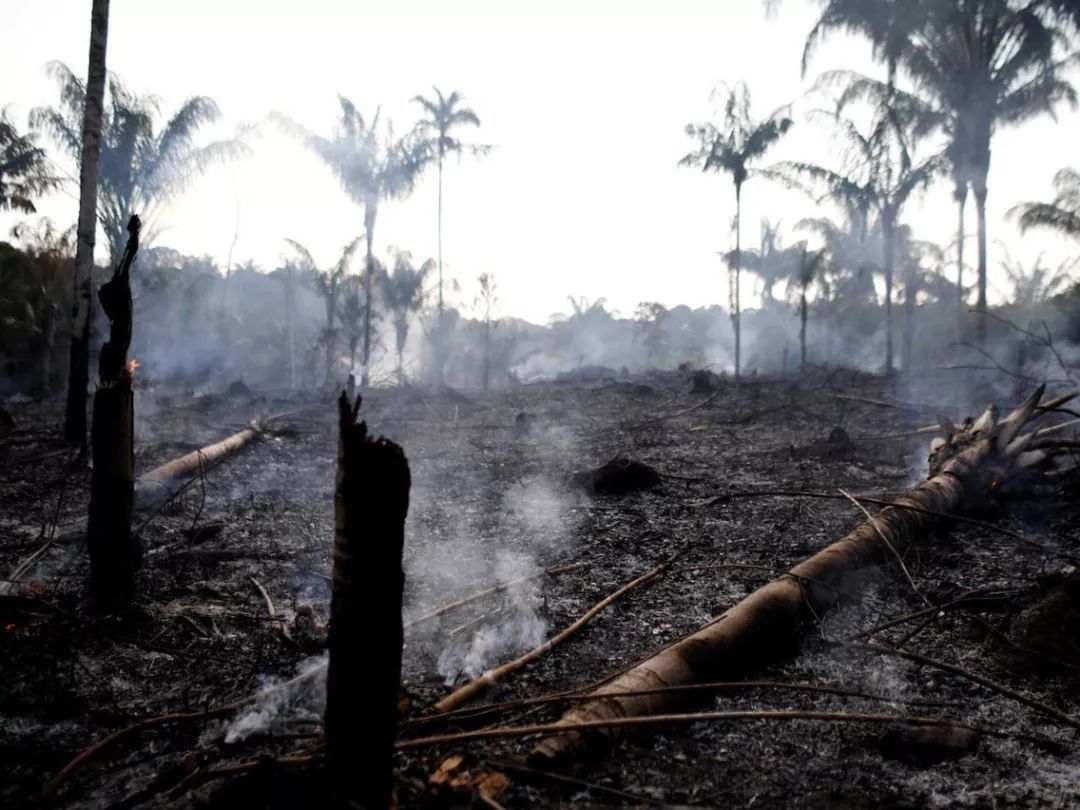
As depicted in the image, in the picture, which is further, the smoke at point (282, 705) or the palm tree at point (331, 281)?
the palm tree at point (331, 281)

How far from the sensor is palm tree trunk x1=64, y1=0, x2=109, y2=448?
8.42 meters

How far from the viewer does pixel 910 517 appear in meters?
5.24

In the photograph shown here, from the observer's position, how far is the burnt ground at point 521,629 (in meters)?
2.36

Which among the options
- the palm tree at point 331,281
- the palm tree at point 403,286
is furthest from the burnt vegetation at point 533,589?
the palm tree at point 403,286

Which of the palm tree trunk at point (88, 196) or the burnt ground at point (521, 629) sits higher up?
the palm tree trunk at point (88, 196)

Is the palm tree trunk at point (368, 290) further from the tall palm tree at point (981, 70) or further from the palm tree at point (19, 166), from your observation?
the tall palm tree at point (981, 70)

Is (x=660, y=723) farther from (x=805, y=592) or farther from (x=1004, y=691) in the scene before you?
(x=805, y=592)

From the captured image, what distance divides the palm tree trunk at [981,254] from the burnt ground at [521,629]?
8.78 metres

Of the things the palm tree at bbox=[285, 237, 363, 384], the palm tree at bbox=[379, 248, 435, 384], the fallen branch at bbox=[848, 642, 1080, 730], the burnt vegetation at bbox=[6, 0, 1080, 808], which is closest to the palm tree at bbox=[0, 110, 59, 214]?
the burnt vegetation at bbox=[6, 0, 1080, 808]

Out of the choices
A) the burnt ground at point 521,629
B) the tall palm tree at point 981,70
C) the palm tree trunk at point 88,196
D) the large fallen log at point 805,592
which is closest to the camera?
the burnt ground at point 521,629

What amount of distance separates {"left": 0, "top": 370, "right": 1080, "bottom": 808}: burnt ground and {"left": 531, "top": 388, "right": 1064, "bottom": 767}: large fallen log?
0.39ft

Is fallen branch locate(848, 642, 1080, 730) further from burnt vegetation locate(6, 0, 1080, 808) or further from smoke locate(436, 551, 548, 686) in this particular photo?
smoke locate(436, 551, 548, 686)

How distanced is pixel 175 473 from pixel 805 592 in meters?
7.00

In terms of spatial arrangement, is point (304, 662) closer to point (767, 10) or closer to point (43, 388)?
point (43, 388)
